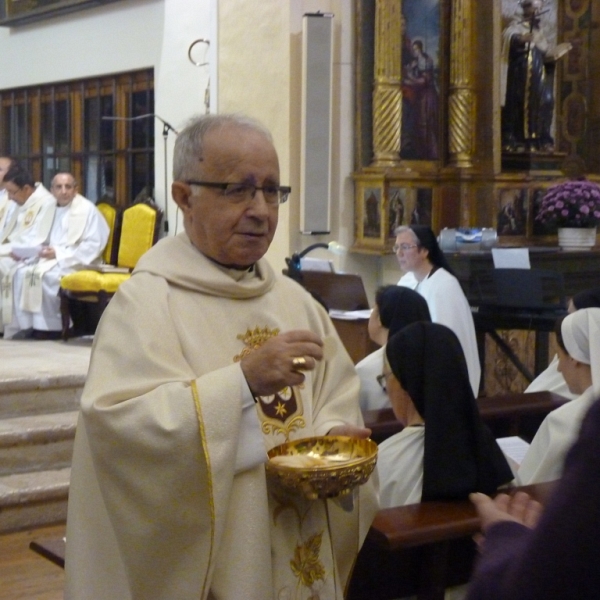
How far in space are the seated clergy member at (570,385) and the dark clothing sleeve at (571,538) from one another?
2100 mm

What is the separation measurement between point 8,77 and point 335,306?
6.40m

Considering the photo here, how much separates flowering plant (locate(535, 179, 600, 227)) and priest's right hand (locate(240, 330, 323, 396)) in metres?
7.00

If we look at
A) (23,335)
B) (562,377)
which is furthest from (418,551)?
(23,335)

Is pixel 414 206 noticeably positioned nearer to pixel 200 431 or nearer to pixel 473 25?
pixel 473 25

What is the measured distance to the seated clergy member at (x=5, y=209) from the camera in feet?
32.3

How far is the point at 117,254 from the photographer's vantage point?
941 centimetres

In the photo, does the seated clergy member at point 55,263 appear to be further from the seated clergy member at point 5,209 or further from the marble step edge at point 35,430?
the marble step edge at point 35,430

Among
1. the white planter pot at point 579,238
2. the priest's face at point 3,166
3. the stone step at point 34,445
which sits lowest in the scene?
the stone step at point 34,445

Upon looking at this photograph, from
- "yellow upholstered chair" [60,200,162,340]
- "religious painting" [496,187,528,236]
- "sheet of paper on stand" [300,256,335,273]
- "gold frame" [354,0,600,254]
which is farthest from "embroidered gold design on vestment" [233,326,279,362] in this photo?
"religious painting" [496,187,528,236]

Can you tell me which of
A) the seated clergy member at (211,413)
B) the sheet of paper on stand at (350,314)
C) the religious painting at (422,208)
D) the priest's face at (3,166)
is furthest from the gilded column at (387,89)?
the seated clergy member at (211,413)

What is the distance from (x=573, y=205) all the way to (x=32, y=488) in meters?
5.35

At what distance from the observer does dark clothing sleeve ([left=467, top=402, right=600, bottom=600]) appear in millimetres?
941

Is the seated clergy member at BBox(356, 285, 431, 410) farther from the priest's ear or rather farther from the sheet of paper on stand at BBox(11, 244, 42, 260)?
the sheet of paper on stand at BBox(11, 244, 42, 260)

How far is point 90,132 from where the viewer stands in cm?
1060
